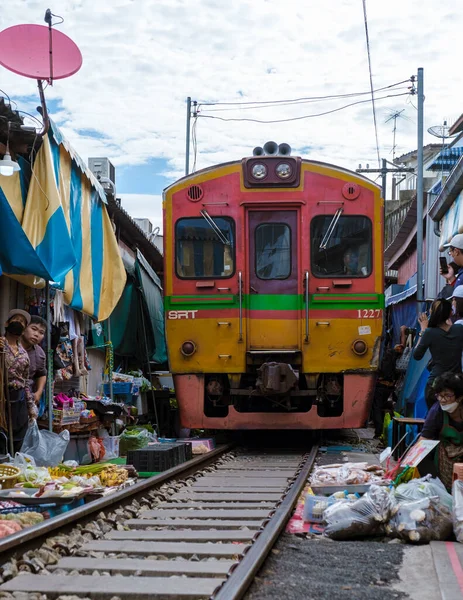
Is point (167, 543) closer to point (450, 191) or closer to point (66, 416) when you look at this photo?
point (66, 416)

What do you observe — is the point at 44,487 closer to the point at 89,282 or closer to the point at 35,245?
the point at 35,245

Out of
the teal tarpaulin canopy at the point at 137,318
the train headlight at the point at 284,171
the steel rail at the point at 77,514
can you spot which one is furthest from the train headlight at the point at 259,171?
the teal tarpaulin canopy at the point at 137,318

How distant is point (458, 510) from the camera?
4.82 metres

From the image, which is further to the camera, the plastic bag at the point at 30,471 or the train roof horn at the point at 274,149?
the train roof horn at the point at 274,149

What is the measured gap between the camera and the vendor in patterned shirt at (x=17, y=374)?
7.40 m

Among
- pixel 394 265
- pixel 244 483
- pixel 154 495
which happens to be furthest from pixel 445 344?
pixel 394 265

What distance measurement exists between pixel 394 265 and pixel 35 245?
22.9 metres

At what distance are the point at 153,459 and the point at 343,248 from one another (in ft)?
12.0

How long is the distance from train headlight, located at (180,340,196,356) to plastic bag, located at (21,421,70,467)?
2664mm

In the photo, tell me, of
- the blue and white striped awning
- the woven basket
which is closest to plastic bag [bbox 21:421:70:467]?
the woven basket

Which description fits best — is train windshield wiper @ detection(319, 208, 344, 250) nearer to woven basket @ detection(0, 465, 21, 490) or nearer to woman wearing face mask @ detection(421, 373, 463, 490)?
woman wearing face mask @ detection(421, 373, 463, 490)

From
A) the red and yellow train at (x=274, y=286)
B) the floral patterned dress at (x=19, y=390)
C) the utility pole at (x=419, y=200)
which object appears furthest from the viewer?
the utility pole at (x=419, y=200)

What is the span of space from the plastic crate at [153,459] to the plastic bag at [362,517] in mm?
3109

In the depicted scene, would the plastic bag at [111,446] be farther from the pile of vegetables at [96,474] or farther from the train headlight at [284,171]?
the train headlight at [284,171]
